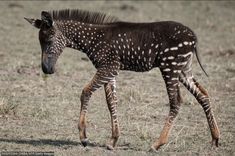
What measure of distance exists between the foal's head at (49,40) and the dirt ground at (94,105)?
1355mm

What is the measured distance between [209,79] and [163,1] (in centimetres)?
1638

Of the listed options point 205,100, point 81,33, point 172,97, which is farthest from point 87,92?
point 205,100

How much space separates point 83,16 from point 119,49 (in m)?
1.01

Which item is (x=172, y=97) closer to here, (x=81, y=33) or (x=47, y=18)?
(x=81, y=33)

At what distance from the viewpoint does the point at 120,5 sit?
30375mm

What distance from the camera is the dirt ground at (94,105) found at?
35.3 ft

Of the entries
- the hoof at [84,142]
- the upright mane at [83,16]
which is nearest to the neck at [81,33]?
the upright mane at [83,16]

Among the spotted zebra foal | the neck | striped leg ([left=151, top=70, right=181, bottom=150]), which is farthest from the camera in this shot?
the neck

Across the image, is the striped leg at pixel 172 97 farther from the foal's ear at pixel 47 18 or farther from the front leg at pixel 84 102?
the foal's ear at pixel 47 18

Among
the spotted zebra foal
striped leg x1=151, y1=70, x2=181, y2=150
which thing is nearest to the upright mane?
the spotted zebra foal

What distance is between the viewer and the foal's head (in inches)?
429

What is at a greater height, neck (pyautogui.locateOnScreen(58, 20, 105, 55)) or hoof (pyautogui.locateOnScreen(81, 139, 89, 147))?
neck (pyautogui.locateOnScreen(58, 20, 105, 55))

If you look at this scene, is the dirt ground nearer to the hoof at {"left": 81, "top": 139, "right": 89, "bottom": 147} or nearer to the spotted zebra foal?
the hoof at {"left": 81, "top": 139, "right": 89, "bottom": 147}

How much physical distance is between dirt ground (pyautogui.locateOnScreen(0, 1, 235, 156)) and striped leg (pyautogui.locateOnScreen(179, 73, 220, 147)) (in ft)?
0.83
